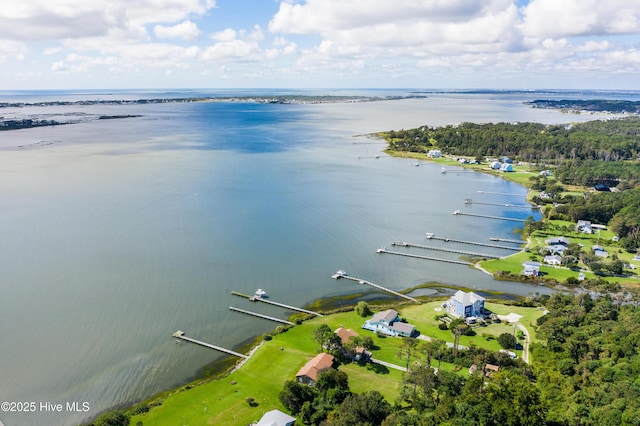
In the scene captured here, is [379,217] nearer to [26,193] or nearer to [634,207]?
[634,207]

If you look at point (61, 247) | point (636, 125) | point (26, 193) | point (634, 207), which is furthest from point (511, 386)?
point (636, 125)

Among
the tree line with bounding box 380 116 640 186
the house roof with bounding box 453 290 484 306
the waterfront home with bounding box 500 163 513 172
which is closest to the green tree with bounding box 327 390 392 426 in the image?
the house roof with bounding box 453 290 484 306

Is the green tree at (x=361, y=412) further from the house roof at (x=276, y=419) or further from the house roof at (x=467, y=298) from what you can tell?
the house roof at (x=467, y=298)

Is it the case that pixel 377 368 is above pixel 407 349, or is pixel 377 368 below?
below

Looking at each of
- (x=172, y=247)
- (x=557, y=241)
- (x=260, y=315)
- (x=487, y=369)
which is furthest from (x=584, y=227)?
(x=172, y=247)

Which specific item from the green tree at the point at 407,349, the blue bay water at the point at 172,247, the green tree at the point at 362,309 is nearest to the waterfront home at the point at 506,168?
the blue bay water at the point at 172,247

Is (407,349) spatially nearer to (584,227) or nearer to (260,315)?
(260,315)
